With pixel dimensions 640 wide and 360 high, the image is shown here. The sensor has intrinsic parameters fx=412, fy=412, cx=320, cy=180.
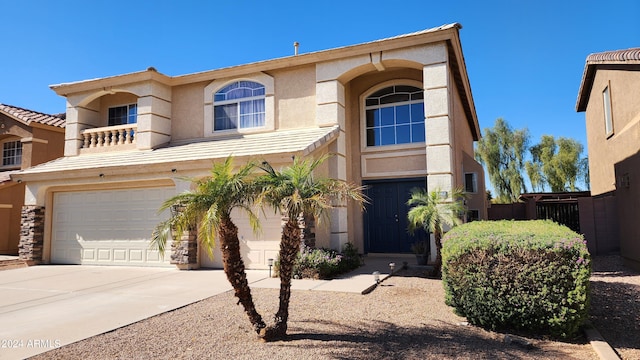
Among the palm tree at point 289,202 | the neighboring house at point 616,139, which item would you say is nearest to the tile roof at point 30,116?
the palm tree at point 289,202

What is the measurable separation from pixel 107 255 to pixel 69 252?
A: 66.0 inches

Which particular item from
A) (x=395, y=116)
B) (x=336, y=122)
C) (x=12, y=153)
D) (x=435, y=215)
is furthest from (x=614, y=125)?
(x=12, y=153)

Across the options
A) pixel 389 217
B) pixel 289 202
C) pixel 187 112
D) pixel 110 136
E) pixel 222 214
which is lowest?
pixel 389 217

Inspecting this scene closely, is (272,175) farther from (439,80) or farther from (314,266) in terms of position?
(439,80)

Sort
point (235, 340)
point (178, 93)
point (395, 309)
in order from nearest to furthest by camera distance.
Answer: point (235, 340) < point (395, 309) < point (178, 93)

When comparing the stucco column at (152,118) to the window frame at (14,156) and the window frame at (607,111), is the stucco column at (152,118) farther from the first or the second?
the window frame at (607,111)

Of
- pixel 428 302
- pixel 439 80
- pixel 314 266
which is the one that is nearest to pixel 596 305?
pixel 428 302

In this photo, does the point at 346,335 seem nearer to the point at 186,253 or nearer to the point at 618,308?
the point at 618,308

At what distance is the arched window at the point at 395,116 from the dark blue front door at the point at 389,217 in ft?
4.71

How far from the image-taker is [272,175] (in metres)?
5.50

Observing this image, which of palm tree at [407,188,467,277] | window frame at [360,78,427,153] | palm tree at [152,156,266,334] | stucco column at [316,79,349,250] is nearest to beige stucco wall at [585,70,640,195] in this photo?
palm tree at [407,188,467,277]

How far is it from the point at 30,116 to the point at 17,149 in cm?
202

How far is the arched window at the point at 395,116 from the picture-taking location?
13477 millimetres

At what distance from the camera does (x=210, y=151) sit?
493 inches
